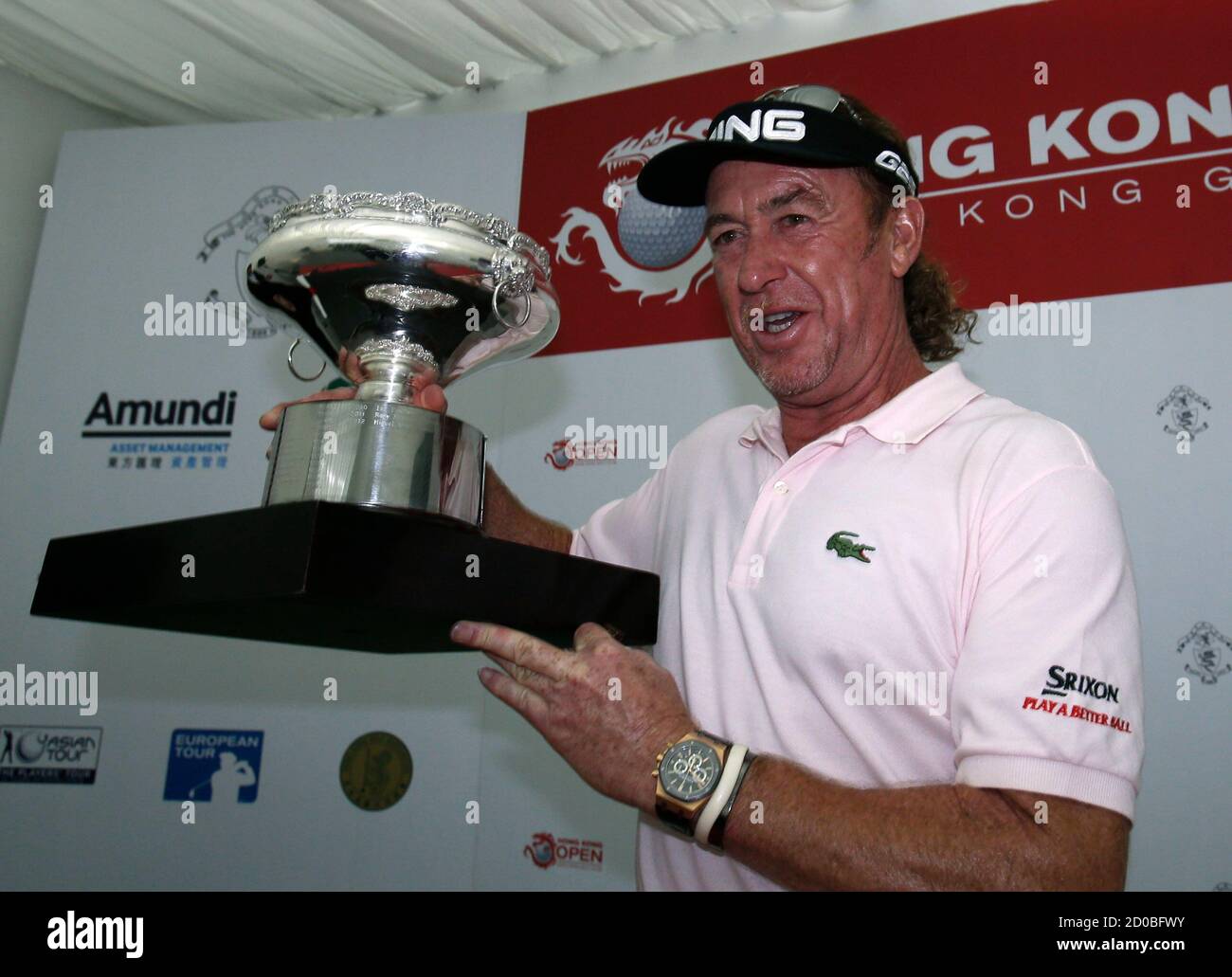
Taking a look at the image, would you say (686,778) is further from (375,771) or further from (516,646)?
(375,771)

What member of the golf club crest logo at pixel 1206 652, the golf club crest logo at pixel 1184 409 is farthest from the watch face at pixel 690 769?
the golf club crest logo at pixel 1184 409

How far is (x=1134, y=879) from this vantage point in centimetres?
183

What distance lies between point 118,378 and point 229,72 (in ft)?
3.21

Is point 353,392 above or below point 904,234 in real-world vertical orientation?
below

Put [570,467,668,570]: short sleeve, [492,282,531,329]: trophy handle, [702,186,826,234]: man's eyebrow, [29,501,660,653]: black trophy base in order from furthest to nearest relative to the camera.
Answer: [570,467,668,570]: short sleeve, [702,186,826,234]: man's eyebrow, [492,282,531,329]: trophy handle, [29,501,660,653]: black trophy base

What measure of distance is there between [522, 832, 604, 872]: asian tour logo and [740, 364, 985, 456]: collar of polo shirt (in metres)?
1.34

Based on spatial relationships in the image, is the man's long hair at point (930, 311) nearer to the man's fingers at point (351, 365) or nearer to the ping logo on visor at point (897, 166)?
the ping logo on visor at point (897, 166)

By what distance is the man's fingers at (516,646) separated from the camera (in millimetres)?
900

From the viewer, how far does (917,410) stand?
119 centimetres

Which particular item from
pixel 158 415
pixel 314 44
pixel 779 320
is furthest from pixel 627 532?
pixel 314 44

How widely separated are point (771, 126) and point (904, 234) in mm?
281

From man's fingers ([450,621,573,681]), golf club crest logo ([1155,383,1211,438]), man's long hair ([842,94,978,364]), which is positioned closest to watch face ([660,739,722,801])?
man's fingers ([450,621,573,681])

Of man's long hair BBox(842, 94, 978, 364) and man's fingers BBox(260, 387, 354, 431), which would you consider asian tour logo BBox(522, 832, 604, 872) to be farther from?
man's fingers BBox(260, 387, 354, 431)

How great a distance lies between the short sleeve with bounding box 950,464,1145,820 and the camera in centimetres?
85
